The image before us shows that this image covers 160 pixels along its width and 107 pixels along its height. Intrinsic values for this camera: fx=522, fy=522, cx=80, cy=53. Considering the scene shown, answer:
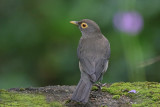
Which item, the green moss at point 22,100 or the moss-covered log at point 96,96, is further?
the moss-covered log at point 96,96

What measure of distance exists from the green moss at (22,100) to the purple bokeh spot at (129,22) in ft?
7.09

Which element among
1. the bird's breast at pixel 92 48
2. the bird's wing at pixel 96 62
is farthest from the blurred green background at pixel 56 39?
the bird's wing at pixel 96 62

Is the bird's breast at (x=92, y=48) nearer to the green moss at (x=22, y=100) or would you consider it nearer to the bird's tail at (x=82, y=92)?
the bird's tail at (x=82, y=92)

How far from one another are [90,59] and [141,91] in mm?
802

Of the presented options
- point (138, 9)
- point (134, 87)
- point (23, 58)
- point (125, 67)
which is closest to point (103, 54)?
point (134, 87)

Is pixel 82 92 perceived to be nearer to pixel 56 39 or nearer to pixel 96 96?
pixel 96 96

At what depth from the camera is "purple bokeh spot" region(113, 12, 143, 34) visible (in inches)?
314

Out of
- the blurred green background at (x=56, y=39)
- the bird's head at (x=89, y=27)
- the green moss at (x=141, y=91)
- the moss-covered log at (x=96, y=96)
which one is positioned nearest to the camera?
the moss-covered log at (x=96, y=96)

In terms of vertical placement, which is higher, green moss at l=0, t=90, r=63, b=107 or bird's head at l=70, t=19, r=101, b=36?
bird's head at l=70, t=19, r=101, b=36

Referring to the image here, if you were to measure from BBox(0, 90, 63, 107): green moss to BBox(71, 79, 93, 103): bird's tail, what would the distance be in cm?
22

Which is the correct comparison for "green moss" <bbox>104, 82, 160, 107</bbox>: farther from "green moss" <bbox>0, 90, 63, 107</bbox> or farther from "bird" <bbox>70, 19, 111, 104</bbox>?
"green moss" <bbox>0, 90, 63, 107</bbox>

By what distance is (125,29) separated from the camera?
7961 mm

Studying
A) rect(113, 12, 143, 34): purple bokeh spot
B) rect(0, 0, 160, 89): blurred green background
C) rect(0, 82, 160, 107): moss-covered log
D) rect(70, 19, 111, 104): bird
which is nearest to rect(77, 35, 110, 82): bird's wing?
rect(70, 19, 111, 104): bird

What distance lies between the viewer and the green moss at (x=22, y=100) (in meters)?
5.95
